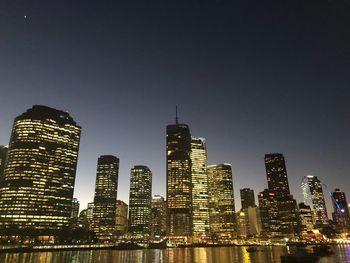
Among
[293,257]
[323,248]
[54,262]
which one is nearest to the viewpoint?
[293,257]

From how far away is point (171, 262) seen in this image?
389ft

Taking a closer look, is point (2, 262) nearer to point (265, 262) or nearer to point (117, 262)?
point (117, 262)

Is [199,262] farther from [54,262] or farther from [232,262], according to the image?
[54,262]

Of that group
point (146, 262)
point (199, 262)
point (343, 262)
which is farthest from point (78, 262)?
point (343, 262)

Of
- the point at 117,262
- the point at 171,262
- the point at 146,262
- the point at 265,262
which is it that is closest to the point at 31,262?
the point at 117,262

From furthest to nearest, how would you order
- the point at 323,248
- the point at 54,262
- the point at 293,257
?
the point at 323,248, the point at 54,262, the point at 293,257

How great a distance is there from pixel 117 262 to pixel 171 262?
67.5 feet

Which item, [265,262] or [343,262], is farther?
[265,262]

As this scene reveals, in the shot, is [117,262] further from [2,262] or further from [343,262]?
[343,262]

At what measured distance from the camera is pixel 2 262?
116 m

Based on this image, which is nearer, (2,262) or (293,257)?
(293,257)

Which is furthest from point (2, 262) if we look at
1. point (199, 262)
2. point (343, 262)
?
point (343, 262)

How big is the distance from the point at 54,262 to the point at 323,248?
13311 centimetres

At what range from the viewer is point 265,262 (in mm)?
117625
